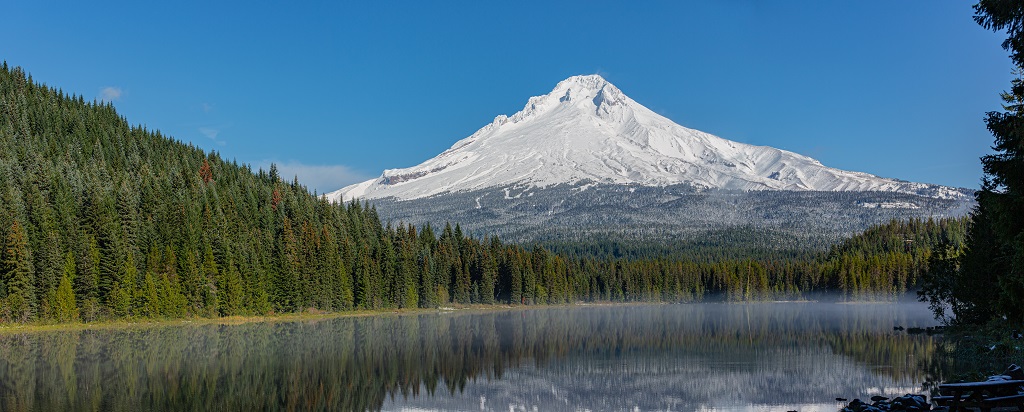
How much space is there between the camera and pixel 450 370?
171 ft

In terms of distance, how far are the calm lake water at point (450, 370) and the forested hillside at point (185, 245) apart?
13277 millimetres

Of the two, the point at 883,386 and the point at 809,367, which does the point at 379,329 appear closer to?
the point at 809,367

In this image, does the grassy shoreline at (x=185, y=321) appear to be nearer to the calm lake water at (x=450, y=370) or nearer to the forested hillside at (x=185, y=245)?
the forested hillside at (x=185, y=245)

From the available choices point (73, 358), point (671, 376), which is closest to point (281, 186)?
point (73, 358)

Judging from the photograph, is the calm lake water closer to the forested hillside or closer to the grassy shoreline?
the grassy shoreline

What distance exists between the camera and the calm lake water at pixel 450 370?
129 ft

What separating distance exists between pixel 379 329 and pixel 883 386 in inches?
2257

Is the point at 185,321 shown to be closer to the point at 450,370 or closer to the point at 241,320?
the point at 241,320

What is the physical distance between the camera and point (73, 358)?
53.9m

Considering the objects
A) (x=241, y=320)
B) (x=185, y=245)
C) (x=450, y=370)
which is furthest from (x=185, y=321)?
(x=450, y=370)

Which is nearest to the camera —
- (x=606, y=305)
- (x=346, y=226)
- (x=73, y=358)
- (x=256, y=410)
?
(x=256, y=410)

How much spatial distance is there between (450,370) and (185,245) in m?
63.0

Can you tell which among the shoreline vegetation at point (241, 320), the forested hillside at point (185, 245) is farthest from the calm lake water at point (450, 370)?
the forested hillside at point (185, 245)

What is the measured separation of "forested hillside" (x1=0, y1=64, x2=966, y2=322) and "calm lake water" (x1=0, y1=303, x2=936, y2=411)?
1328 cm
